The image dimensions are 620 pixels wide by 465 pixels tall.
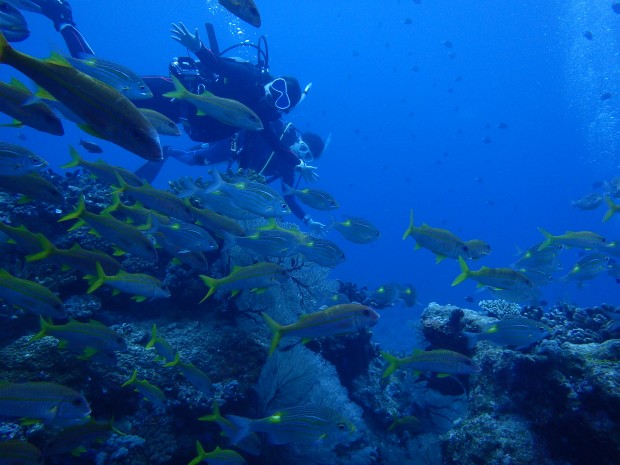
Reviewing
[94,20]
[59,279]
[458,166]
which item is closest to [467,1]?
[458,166]

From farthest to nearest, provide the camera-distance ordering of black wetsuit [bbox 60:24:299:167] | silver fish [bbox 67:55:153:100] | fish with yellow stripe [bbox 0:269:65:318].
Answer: black wetsuit [bbox 60:24:299:167] → silver fish [bbox 67:55:153:100] → fish with yellow stripe [bbox 0:269:65:318]

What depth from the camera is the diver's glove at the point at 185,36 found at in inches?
275

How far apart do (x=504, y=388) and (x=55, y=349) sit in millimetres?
5904

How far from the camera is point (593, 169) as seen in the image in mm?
128250

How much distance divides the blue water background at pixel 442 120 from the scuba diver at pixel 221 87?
6749cm

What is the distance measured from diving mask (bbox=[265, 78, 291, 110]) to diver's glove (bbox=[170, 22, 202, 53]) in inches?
66.9

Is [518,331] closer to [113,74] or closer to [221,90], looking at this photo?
[113,74]

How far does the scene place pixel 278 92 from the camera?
26.6ft

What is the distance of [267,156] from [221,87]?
2.29 metres

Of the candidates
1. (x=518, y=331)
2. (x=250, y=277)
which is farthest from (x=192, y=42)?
(x=518, y=331)

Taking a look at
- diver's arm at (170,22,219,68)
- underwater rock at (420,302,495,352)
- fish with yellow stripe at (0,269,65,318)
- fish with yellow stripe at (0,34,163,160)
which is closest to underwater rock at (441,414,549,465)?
underwater rock at (420,302,495,352)

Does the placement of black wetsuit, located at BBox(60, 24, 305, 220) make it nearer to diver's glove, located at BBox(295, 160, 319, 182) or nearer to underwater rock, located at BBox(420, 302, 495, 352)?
diver's glove, located at BBox(295, 160, 319, 182)

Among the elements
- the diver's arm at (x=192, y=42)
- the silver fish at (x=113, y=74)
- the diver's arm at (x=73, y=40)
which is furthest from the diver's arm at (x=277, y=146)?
the diver's arm at (x=73, y=40)

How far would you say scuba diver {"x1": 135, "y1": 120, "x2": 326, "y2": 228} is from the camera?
9047 mm
